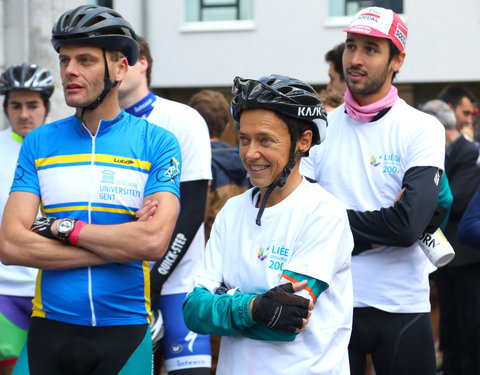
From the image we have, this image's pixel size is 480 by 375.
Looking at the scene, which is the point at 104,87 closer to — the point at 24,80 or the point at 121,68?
the point at 121,68

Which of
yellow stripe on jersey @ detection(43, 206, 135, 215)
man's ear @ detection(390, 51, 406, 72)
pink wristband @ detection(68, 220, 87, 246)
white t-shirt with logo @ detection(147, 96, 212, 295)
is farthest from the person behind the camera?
white t-shirt with logo @ detection(147, 96, 212, 295)

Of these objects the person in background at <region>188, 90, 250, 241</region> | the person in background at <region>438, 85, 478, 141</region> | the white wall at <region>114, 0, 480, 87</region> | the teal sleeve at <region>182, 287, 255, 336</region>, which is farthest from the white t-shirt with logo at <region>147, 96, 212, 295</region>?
the white wall at <region>114, 0, 480, 87</region>

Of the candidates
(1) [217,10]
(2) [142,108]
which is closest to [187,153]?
(2) [142,108]

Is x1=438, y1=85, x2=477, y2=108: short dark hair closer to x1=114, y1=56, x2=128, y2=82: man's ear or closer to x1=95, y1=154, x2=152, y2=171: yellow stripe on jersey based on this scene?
x1=114, y1=56, x2=128, y2=82: man's ear

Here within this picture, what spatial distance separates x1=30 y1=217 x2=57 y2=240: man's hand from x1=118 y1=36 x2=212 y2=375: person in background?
35.8 inches

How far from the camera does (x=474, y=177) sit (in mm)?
7195

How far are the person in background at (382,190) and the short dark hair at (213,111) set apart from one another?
2405 mm

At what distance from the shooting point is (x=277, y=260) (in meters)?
3.21

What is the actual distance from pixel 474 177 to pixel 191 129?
3.43 m

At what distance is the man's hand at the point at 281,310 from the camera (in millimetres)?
3018

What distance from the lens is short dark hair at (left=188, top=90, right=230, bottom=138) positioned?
668cm

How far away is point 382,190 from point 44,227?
1662 millimetres

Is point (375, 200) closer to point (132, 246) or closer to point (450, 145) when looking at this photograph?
point (132, 246)

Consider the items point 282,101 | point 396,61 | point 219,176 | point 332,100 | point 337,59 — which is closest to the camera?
point 282,101
